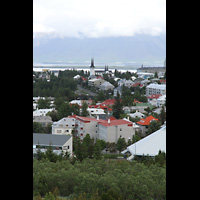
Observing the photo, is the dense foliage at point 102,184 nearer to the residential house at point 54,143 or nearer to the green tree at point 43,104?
the residential house at point 54,143

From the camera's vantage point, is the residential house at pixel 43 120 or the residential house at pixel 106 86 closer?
the residential house at pixel 43 120

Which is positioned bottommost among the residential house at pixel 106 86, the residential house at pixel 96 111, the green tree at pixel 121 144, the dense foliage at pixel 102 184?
the dense foliage at pixel 102 184

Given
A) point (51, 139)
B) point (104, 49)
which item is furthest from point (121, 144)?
point (104, 49)

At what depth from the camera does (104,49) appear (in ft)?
26.1

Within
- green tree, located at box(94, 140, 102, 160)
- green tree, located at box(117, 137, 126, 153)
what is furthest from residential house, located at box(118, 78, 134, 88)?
green tree, located at box(94, 140, 102, 160)

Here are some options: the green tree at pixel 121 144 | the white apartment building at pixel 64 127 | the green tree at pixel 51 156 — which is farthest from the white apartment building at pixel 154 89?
the green tree at pixel 51 156

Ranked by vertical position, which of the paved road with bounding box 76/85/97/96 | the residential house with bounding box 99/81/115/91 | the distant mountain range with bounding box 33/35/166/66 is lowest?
the paved road with bounding box 76/85/97/96

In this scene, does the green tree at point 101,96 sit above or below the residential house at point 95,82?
below

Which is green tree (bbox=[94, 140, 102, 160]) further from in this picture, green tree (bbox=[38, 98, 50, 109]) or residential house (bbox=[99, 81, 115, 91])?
residential house (bbox=[99, 81, 115, 91])

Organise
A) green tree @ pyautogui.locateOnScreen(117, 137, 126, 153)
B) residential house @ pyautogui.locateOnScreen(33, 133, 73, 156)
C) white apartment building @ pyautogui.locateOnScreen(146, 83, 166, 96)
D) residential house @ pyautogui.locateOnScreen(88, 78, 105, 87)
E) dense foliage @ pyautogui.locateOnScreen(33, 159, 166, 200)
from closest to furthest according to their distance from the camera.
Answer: dense foliage @ pyautogui.locateOnScreen(33, 159, 166, 200), residential house @ pyautogui.locateOnScreen(33, 133, 73, 156), green tree @ pyautogui.locateOnScreen(117, 137, 126, 153), white apartment building @ pyautogui.locateOnScreen(146, 83, 166, 96), residential house @ pyautogui.locateOnScreen(88, 78, 105, 87)

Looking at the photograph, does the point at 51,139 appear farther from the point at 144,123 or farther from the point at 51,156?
the point at 144,123

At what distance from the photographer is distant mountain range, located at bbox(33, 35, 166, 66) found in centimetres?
707

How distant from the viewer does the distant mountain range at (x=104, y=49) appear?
7.07 metres
